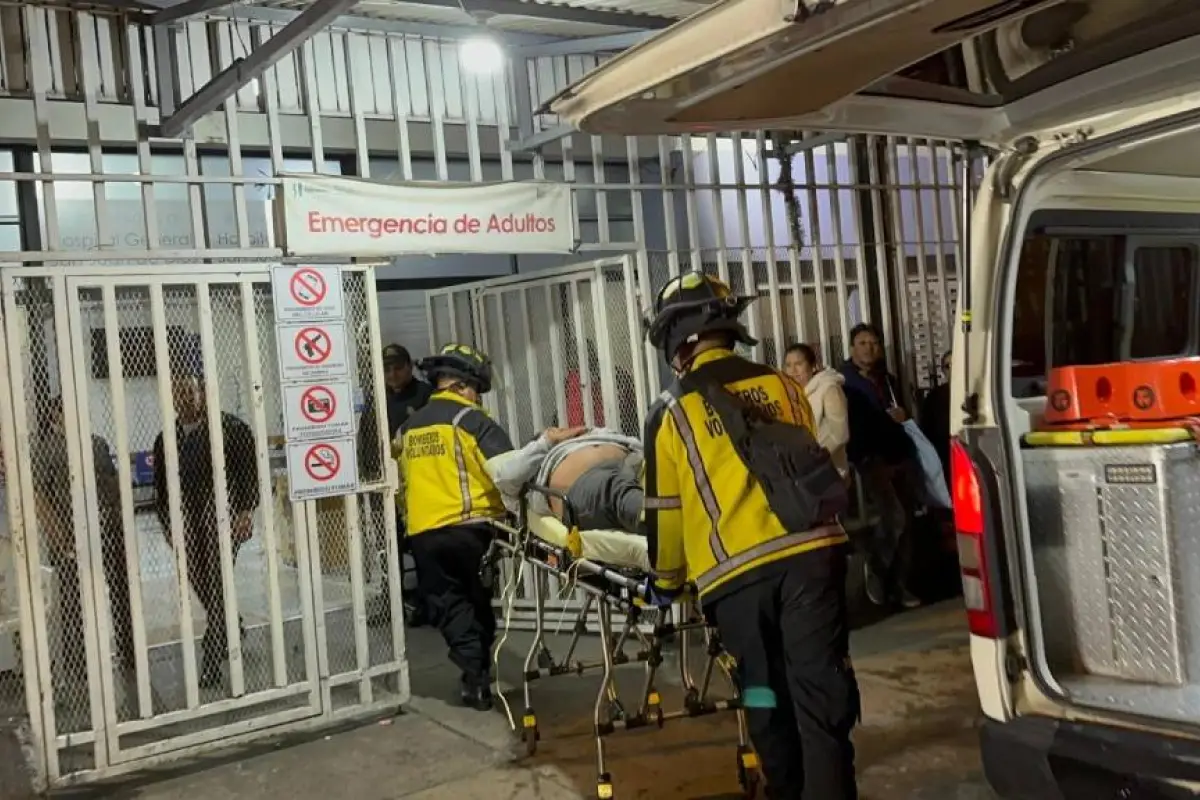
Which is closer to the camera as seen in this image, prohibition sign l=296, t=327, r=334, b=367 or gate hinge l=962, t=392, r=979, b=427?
gate hinge l=962, t=392, r=979, b=427

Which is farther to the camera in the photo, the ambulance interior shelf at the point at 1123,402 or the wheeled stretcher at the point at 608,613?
the wheeled stretcher at the point at 608,613

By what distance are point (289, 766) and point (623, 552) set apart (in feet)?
6.69

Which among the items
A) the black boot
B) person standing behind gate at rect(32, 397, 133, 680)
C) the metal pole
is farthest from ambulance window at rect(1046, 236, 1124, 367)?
person standing behind gate at rect(32, 397, 133, 680)

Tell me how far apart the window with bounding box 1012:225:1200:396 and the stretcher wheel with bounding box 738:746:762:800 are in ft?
5.50

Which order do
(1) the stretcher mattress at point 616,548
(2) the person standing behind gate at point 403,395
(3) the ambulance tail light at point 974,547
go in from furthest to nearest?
(2) the person standing behind gate at point 403,395 → (1) the stretcher mattress at point 616,548 → (3) the ambulance tail light at point 974,547

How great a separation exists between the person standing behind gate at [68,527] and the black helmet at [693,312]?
283 cm

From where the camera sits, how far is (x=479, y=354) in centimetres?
A: 574

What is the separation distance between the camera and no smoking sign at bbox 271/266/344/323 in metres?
5.23

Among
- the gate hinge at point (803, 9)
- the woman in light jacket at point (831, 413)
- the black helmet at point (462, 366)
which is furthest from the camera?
the woman in light jacket at point (831, 413)

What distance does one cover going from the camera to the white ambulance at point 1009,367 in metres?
2.58

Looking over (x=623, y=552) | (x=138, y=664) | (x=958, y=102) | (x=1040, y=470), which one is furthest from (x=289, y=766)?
(x=958, y=102)

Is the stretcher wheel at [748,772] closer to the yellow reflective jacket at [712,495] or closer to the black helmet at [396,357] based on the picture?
the yellow reflective jacket at [712,495]

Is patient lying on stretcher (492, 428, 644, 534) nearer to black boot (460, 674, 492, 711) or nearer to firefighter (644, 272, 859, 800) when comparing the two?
firefighter (644, 272, 859, 800)

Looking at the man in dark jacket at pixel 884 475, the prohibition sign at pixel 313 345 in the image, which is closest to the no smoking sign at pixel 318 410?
the prohibition sign at pixel 313 345
